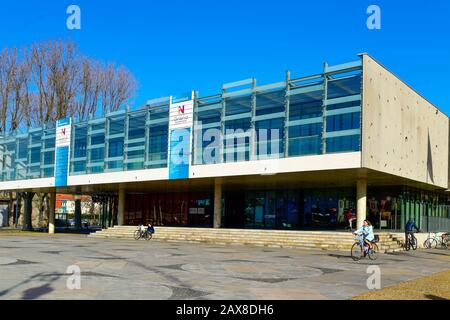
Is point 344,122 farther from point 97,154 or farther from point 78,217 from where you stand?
point 78,217

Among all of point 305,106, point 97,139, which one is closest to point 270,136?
point 305,106

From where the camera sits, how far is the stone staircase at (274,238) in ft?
91.2

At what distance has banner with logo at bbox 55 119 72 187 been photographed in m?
43.5

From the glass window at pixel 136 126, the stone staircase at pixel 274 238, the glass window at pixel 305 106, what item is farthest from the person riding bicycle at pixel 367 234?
the glass window at pixel 136 126

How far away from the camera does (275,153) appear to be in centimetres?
2991

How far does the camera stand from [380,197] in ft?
118

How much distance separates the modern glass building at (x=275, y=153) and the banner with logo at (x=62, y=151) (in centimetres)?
9

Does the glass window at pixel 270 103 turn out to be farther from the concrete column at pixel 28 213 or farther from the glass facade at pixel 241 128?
the concrete column at pixel 28 213

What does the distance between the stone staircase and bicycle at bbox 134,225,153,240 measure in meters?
0.96

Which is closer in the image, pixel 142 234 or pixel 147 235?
pixel 147 235

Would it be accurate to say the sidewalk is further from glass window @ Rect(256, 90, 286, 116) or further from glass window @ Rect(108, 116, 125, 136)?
glass window @ Rect(108, 116, 125, 136)

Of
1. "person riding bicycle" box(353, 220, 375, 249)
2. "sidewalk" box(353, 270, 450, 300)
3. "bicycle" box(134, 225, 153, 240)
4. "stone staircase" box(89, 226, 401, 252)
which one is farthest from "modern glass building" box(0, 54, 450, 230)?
"sidewalk" box(353, 270, 450, 300)

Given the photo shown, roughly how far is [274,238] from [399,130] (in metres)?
9.79
